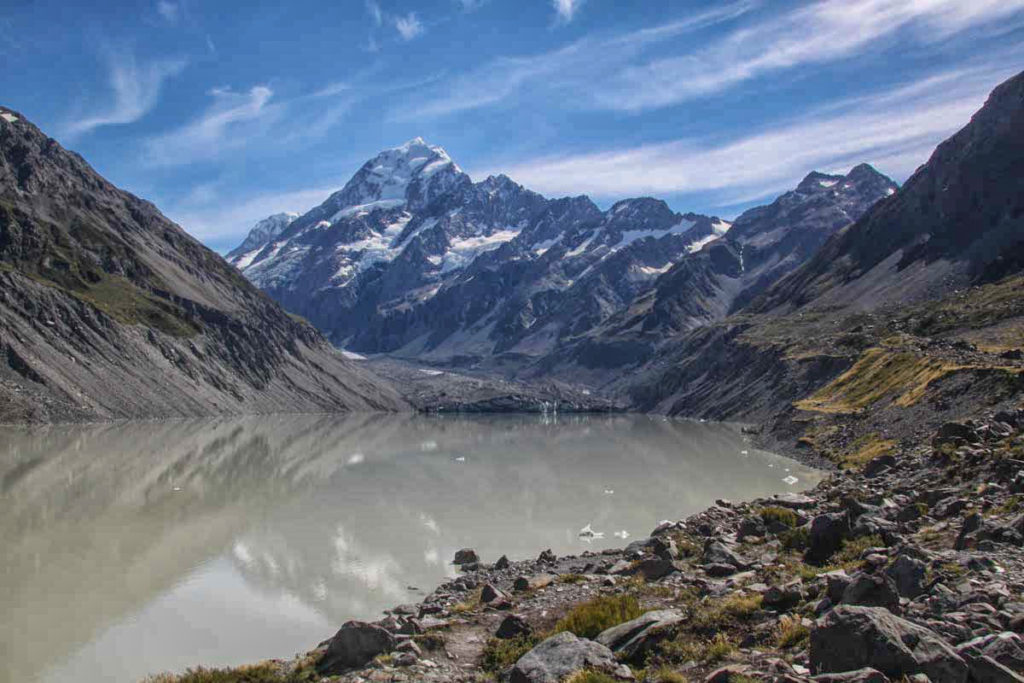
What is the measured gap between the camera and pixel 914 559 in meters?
13.2

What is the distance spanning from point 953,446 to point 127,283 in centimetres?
17600

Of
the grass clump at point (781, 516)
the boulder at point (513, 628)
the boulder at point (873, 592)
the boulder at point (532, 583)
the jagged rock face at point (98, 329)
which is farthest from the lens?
the jagged rock face at point (98, 329)

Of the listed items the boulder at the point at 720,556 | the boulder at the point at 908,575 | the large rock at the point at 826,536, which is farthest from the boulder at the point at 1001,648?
the boulder at the point at 720,556

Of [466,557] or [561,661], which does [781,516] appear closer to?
[466,557]

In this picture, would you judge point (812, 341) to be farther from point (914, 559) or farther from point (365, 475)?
point (914, 559)

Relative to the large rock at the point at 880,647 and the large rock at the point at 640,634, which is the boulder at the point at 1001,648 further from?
the large rock at the point at 640,634

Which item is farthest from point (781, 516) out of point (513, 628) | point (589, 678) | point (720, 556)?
point (589, 678)

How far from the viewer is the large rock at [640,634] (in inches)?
531

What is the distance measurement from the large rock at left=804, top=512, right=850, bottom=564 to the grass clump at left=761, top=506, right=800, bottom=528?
18.9 feet

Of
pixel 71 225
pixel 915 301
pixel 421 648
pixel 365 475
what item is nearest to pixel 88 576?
pixel 421 648

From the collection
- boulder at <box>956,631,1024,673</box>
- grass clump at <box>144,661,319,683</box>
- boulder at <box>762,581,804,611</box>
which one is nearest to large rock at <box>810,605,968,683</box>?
boulder at <box>956,631,1024,673</box>

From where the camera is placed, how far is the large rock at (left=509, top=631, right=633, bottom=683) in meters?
12.4

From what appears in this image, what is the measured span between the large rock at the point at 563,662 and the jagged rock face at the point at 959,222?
15398 centimetres

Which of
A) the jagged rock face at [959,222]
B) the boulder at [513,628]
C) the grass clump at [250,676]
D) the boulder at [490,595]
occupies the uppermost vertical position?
the jagged rock face at [959,222]
